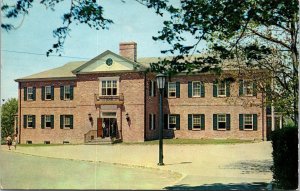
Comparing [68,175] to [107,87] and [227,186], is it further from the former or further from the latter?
[107,87]

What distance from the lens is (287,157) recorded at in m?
5.79

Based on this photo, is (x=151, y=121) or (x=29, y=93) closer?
(x=29, y=93)

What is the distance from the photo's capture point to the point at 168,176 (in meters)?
8.01

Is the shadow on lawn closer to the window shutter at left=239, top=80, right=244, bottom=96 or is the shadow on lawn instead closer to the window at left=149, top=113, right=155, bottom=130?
the window shutter at left=239, top=80, right=244, bottom=96

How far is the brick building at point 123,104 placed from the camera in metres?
7.36

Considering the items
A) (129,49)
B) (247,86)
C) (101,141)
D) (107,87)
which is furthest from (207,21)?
(107,87)

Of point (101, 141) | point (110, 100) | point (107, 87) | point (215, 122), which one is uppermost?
point (107, 87)

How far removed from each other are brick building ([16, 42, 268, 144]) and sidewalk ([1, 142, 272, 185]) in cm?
28

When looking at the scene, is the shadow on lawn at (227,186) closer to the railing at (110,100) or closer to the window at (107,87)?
the window at (107,87)

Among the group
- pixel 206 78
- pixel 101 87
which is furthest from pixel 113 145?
pixel 206 78

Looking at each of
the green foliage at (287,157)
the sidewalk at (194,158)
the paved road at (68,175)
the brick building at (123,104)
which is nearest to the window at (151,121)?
the brick building at (123,104)

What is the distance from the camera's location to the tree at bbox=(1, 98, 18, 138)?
21.1ft

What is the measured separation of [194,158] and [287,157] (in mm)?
4518

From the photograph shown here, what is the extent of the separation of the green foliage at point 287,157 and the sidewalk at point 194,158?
1.13 meters
